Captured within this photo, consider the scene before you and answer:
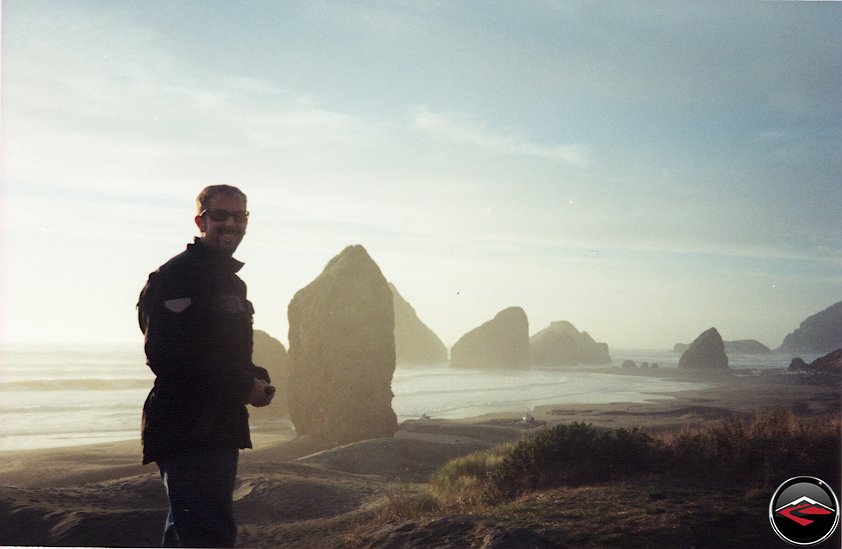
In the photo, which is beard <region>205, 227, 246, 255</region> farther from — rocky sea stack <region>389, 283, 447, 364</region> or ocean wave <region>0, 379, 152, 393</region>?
rocky sea stack <region>389, 283, 447, 364</region>

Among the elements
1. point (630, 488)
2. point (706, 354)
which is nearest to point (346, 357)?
point (630, 488)

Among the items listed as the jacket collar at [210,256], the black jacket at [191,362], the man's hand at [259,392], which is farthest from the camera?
the jacket collar at [210,256]

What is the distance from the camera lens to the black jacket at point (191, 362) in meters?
3.88

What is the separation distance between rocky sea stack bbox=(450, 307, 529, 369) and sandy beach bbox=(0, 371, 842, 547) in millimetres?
54984

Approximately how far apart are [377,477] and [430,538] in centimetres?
949

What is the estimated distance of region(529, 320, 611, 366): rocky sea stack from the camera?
323 feet

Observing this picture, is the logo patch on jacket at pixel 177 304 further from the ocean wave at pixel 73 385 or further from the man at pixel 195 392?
the ocean wave at pixel 73 385

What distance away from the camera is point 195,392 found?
401cm

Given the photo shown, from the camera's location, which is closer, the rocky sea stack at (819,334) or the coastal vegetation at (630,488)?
the coastal vegetation at (630,488)

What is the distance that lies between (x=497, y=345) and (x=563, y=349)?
56.8 feet

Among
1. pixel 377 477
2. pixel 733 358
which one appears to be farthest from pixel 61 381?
pixel 733 358

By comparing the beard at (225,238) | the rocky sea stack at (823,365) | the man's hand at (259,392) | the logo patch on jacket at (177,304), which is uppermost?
the beard at (225,238)

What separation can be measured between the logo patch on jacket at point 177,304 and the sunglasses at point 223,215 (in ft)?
2.02

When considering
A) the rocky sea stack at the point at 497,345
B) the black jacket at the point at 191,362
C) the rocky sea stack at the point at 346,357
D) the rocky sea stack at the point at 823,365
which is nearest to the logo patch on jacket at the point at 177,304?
the black jacket at the point at 191,362
